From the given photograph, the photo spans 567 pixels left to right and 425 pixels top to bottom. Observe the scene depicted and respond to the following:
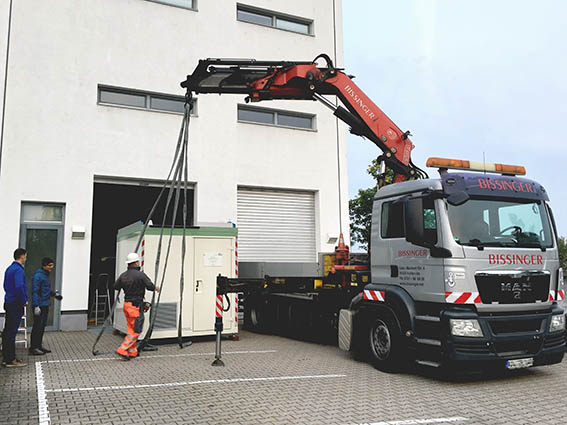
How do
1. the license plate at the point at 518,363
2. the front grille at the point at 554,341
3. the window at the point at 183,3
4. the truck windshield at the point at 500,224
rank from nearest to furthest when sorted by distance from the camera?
the license plate at the point at 518,363 < the truck windshield at the point at 500,224 < the front grille at the point at 554,341 < the window at the point at 183,3

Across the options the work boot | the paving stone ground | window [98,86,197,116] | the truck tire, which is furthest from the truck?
window [98,86,197,116]

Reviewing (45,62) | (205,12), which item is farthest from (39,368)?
(205,12)

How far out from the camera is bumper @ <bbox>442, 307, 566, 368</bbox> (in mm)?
6602

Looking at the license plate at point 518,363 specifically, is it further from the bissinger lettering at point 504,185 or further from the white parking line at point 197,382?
the bissinger lettering at point 504,185

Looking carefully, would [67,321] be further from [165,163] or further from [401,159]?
[401,159]

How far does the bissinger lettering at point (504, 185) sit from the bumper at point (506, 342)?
182 centimetres

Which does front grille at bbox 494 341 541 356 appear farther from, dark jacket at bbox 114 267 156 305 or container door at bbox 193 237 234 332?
container door at bbox 193 237 234 332

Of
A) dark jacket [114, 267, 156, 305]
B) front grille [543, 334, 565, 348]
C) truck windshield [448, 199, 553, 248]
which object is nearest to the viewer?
truck windshield [448, 199, 553, 248]

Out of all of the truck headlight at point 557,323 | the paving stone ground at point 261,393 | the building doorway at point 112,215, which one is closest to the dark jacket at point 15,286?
the paving stone ground at point 261,393

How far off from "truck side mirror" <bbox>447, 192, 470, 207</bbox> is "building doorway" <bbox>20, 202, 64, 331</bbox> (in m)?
9.95

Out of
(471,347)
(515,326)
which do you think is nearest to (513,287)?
(515,326)

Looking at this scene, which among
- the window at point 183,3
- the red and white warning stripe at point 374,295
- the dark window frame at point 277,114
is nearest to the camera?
the red and white warning stripe at point 374,295

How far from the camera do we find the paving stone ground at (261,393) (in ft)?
17.5

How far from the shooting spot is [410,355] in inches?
287
